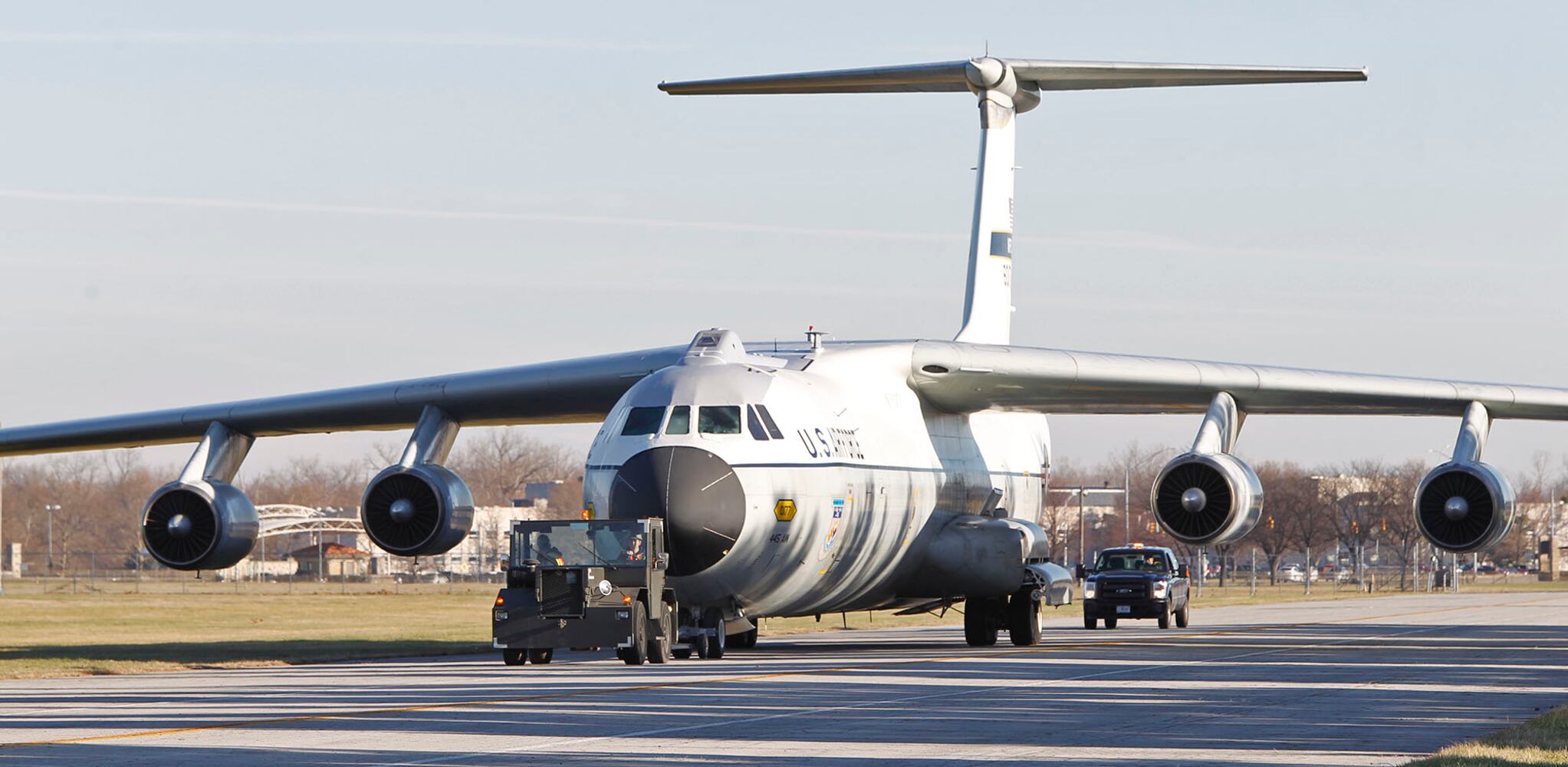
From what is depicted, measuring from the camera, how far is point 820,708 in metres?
15.7

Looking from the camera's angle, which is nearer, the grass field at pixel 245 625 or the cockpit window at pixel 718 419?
the cockpit window at pixel 718 419

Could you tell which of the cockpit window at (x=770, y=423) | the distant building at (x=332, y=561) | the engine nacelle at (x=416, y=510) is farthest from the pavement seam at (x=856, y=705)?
the distant building at (x=332, y=561)

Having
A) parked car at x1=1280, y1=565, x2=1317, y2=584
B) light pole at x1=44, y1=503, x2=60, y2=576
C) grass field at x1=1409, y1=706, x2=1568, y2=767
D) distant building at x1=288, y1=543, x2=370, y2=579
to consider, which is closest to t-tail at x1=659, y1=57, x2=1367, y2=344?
grass field at x1=1409, y1=706, x2=1568, y2=767

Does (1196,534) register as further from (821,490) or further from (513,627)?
(513,627)

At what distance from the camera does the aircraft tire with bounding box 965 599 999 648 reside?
27.7m

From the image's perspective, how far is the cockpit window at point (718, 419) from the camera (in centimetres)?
2150

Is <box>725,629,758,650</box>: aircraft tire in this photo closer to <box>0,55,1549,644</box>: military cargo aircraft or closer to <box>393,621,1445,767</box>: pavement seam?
<box>0,55,1549,644</box>: military cargo aircraft

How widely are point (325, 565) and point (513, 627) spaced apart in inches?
3557

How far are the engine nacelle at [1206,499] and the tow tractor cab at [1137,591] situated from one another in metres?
11.6

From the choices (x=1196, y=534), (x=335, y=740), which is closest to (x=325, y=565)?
(x=1196, y=534)

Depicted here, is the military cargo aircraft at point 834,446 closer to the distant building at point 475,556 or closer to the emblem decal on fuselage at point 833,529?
the emblem decal on fuselage at point 833,529

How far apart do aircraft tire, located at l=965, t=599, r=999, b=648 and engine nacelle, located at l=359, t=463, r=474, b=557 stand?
22.8ft

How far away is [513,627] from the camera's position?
21.5m

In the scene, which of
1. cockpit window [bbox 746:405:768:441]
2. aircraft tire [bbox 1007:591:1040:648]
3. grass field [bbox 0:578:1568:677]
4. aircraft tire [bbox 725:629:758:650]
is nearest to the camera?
cockpit window [bbox 746:405:768:441]
